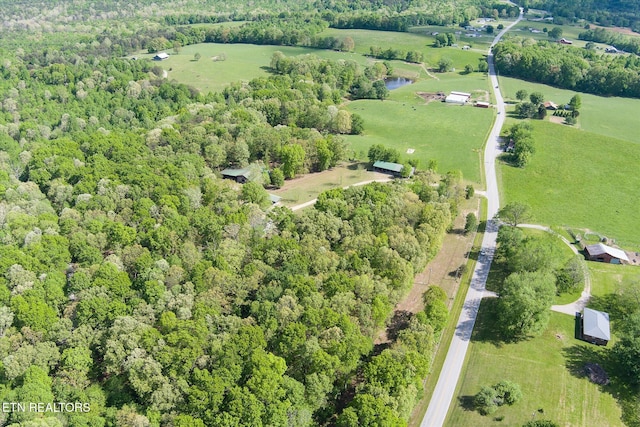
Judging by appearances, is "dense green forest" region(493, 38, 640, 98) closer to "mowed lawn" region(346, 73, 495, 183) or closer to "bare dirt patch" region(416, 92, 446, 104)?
"mowed lawn" region(346, 73, 495, 183)

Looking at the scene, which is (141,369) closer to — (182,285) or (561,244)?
(182,285)

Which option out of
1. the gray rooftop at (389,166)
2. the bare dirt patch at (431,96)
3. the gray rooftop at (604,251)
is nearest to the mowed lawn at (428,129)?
the bare dirt patch at (431,96)

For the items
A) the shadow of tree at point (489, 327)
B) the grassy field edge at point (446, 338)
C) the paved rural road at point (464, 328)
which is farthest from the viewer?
the shadow of tree at point (489, 327)

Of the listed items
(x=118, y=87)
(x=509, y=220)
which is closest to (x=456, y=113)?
(x=509, y=220)

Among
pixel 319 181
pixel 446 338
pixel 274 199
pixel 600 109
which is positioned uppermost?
pixel 600 109

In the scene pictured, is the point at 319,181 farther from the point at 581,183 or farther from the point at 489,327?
the point at 581,183

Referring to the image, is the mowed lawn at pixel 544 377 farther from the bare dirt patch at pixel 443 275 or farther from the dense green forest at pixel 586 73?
the dense green forest at pixel 586 73

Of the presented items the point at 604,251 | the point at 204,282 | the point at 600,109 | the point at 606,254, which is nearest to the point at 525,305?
the point at 606,254
